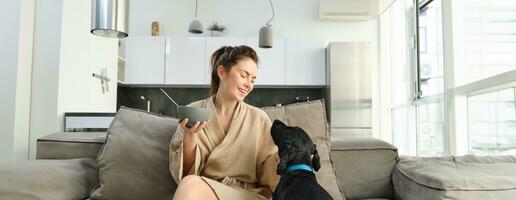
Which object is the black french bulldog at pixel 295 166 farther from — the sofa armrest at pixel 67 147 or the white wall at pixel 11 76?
the white wall at pixel 11 76

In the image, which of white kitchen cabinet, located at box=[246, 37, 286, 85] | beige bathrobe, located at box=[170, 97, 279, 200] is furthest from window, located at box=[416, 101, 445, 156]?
beige bathrobe, located at box=[170, 97, 279, 200]

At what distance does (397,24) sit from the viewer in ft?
17.7

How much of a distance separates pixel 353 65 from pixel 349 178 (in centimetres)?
358

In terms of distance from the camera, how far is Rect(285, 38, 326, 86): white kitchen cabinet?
5.57 metres

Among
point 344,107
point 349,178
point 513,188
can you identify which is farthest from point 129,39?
point 513,188

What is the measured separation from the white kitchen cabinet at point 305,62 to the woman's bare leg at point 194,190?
4213mm

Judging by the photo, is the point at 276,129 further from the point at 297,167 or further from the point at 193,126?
the point at 193,126

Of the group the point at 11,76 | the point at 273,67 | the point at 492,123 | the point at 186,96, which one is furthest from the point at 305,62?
the point at 11,76

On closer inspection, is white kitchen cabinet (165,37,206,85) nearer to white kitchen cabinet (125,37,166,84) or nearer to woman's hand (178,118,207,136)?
white kitchen cabinet (125,37,166,84)

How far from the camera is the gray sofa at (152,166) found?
5.51 ft

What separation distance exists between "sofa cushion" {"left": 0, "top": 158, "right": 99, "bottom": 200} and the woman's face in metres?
0.77

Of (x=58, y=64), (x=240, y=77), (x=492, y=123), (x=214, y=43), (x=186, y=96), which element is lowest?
(x=492, y=123)

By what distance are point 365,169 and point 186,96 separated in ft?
14.0

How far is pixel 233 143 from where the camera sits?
1.66 m
